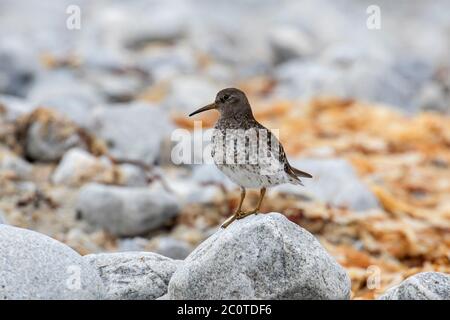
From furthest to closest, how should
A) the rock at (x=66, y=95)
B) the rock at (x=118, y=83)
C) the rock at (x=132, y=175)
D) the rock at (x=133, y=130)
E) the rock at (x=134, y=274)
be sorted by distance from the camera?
the rock at (x=118, y=83), the rock at (x=66, y=95), the rock at (x=133, y=130), the rock at (x=132, y=175), the rock at (x=134, y=274)

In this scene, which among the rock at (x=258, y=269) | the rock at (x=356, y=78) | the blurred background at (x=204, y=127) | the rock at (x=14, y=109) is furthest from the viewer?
the rock at (x=356, y=78)

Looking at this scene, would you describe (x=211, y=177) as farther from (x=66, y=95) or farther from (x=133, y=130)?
(x=66, y=95)

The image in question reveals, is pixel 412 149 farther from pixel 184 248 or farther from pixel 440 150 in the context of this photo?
pixel 184 248

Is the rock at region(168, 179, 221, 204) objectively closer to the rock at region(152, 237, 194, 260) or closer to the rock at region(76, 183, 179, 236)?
the rock at region(76, 183, 179, 236)

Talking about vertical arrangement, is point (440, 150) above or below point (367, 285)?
above

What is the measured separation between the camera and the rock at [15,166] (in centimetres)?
1163

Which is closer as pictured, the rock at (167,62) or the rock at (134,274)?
the rock at (134,274)

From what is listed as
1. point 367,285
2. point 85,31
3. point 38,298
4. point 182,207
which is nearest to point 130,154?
point 182,207

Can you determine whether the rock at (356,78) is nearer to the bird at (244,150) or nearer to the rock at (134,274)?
the bird at (244,150)

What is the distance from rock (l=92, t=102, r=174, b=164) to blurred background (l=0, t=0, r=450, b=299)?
3 cm

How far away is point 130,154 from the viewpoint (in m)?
13.1

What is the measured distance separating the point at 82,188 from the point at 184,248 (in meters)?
1.97

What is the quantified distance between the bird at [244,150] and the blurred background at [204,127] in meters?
2.28

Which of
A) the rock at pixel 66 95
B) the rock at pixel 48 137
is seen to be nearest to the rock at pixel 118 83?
the rock at pixel 66 95
